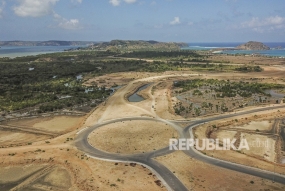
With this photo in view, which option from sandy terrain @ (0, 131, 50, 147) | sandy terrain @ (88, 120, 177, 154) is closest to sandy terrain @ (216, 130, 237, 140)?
sandy terrain @ (88, 120, 177, 154)

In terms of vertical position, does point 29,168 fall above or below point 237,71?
below

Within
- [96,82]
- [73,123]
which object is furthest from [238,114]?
[96,82]

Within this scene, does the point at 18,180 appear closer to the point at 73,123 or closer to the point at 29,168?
the point at 29,168

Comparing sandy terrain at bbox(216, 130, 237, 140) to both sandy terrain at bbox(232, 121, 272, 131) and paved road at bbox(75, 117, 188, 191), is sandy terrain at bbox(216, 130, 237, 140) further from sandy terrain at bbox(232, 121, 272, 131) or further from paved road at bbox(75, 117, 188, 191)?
paved road at bbox(75, 117, 188, 191)

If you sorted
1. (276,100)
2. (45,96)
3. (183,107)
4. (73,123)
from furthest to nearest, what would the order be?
(45,96), (276,100), (183,107), (73,123)

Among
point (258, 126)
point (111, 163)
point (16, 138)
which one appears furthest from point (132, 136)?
point (258, 126)
